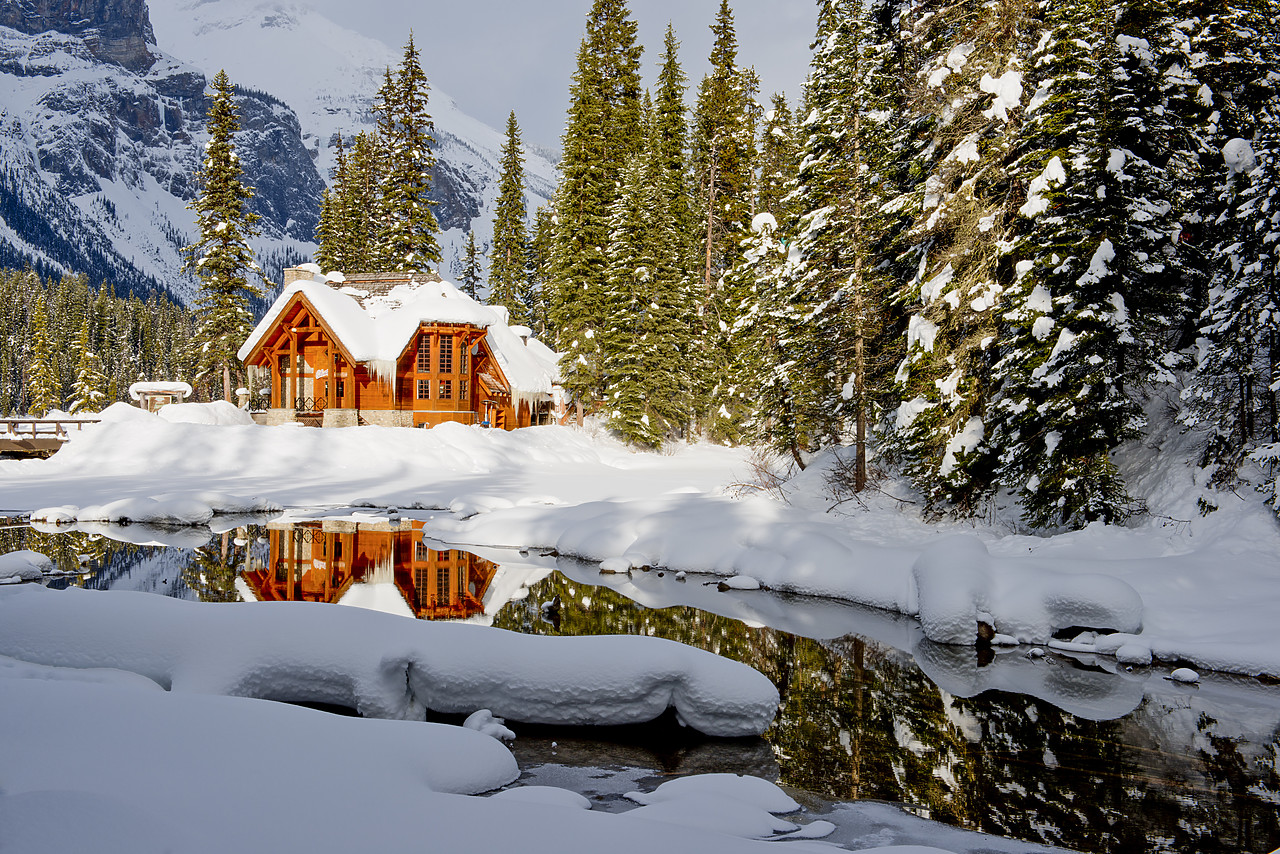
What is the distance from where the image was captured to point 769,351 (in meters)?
23.0

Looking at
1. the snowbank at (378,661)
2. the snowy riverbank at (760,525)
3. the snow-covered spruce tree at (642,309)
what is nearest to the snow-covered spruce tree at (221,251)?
the snowy riverbank at (760,525)

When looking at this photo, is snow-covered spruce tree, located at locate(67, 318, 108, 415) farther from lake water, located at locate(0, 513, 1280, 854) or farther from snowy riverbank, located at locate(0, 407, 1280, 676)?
lake water, located at locate(0, 513, 1280, 854)

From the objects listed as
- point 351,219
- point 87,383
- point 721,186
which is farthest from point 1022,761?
point 87,383

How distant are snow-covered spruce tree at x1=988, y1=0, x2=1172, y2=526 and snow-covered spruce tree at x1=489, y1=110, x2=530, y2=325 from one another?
129 ft

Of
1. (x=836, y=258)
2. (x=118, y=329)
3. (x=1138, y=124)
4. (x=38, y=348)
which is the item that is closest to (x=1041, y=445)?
(x=1138, y=124)

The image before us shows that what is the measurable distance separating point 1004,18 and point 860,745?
14.1 metres

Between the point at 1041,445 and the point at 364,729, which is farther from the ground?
the point at 1041,445

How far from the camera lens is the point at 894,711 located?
792 cm

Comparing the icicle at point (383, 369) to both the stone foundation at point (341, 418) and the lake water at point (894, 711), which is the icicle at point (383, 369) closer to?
the stone foundation at point (341, 418)

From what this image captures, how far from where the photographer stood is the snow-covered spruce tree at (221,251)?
37.0m

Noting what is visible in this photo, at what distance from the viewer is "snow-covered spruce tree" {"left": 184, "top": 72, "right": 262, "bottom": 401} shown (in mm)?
36969

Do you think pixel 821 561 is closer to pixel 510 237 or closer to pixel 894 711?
pixel 894 711

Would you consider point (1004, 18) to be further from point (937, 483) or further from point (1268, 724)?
point (1268, 724)

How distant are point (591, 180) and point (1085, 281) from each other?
3139 centimetres
